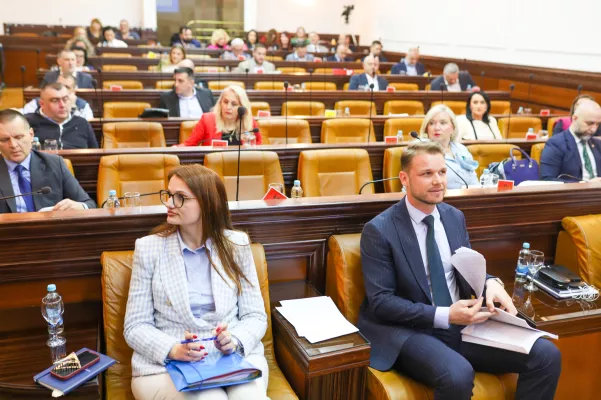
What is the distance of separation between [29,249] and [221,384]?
832mm

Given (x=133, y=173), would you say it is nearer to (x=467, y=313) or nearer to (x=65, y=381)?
(x=65, y=381)

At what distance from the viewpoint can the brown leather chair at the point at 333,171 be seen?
3.36 meters

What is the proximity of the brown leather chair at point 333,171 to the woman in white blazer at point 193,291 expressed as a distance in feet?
4.65

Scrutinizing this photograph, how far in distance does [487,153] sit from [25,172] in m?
2.79

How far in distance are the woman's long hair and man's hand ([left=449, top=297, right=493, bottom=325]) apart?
2.35 ft

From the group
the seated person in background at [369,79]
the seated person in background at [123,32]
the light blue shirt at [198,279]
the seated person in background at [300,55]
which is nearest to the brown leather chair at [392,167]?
the light blue shirt at [198,279]

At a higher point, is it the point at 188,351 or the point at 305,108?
the point at 305,108

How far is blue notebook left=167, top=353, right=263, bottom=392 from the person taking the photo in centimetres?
165

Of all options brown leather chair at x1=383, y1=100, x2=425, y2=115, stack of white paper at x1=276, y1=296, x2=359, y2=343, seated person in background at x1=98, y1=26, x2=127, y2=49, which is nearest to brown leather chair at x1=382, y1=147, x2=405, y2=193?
stack of white paper at x1=276, y1=296, x2=359, y2=343

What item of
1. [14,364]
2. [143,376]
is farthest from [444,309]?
[14,364]

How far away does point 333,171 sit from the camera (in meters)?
3.41

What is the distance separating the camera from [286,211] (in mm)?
2242

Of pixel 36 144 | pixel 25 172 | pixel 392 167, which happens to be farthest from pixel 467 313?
pixel 36 144

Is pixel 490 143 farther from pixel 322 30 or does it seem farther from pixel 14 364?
pixel 322 30
